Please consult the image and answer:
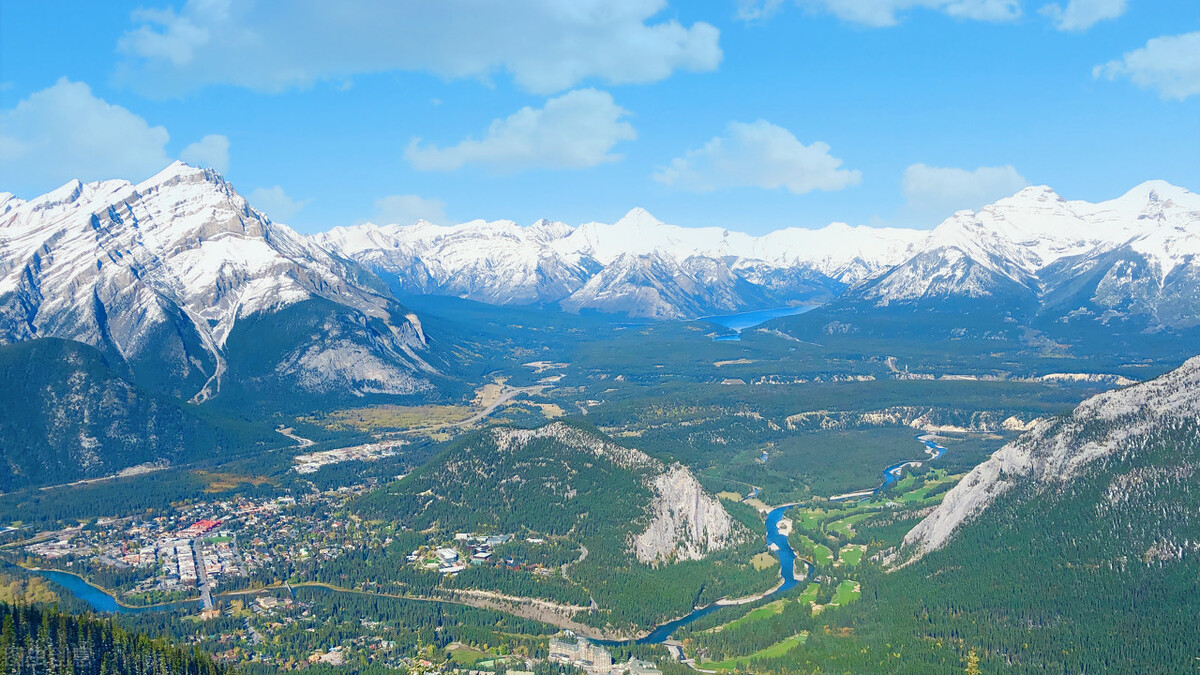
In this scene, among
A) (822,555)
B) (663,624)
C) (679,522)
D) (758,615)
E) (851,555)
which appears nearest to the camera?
(663,624)

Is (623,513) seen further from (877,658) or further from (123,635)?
(123,635)

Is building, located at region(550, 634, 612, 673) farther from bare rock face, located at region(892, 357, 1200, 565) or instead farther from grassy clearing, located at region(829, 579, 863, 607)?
bare rock face, located at region(892, 357, 1200, 565)

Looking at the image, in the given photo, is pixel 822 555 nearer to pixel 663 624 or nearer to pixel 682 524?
pixel 682 524

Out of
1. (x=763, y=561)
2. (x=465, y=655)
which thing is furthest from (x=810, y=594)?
(x=465, y=655)

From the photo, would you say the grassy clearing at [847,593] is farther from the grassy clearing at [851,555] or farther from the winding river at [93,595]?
the winding river at [93,595]

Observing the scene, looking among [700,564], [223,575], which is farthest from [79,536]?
[700,564]

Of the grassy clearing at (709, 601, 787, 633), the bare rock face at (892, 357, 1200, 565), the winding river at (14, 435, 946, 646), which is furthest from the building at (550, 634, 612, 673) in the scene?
the bare rock face at (892, 357, 1200, 565)

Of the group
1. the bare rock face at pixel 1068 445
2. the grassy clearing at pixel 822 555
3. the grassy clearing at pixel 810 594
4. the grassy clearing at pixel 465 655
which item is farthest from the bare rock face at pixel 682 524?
the grassy clearing at pixel 465 655
